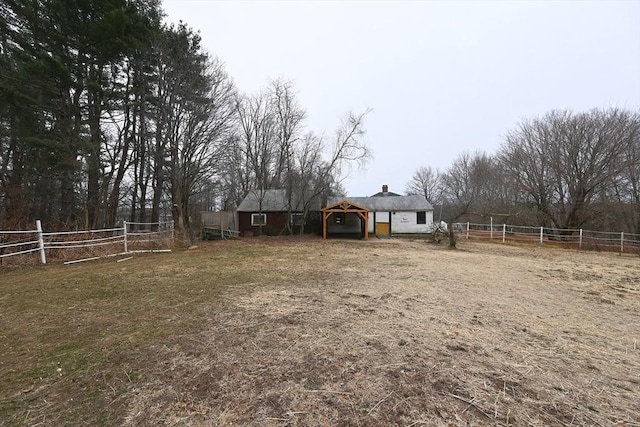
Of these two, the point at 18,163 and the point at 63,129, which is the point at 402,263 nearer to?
the point at 63,129

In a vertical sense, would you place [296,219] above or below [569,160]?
below

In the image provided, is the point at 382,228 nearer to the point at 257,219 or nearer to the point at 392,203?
the point at 392,203

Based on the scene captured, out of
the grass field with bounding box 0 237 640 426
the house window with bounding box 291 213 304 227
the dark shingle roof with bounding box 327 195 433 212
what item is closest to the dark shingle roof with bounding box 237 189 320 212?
the house window with bounding box 291 213 304 227

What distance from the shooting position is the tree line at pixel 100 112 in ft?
35.4

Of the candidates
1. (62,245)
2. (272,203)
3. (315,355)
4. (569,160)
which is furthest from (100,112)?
(569,160)

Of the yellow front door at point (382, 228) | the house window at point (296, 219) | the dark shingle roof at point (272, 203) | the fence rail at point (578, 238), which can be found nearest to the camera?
the fence rail at point (578, 238)

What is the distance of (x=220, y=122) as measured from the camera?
17703 millimetres

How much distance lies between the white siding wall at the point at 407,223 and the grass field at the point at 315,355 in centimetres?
1799

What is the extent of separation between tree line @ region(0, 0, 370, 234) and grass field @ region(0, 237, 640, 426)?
8.01 metres

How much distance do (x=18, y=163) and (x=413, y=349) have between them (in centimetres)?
1654

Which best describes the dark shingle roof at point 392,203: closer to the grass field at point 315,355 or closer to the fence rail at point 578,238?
the fence rail at point 578,238

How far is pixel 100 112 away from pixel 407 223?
21.5 meters

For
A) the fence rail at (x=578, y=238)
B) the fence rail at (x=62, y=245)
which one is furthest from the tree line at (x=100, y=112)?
the fence rail at (x=578, y=238)

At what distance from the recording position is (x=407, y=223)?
77.9 feet
